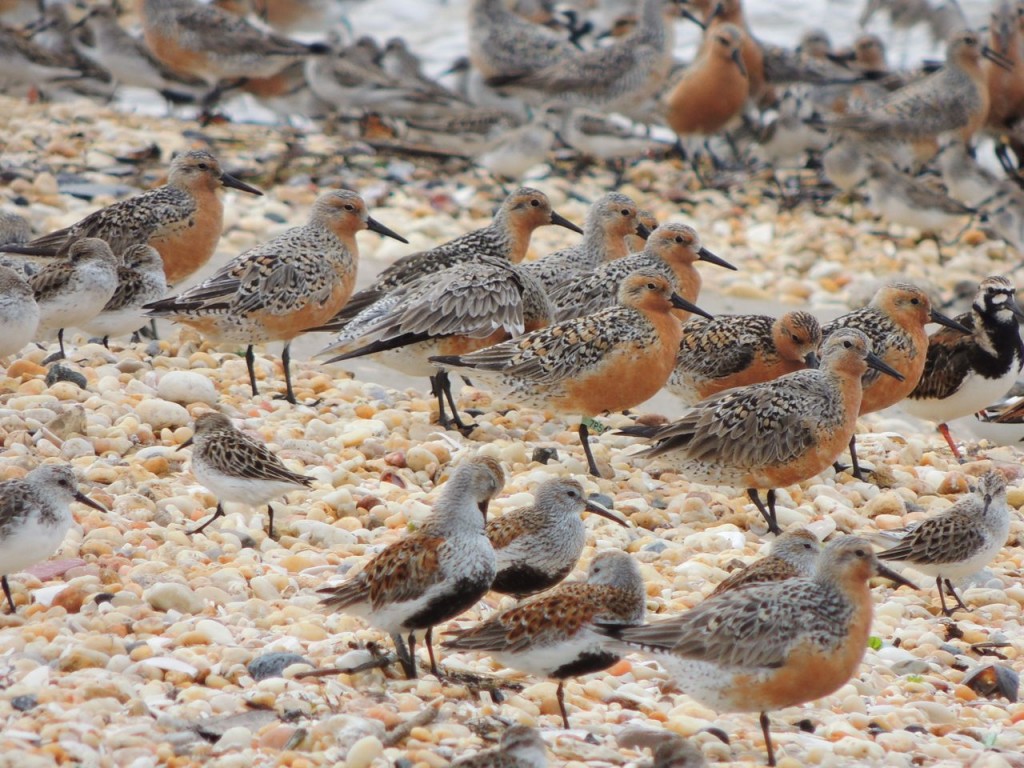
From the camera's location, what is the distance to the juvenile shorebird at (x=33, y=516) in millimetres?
5715

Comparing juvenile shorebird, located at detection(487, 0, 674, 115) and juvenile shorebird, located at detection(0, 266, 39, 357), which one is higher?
juvenile shorebird, located at detection(0, 266, 39, 357)

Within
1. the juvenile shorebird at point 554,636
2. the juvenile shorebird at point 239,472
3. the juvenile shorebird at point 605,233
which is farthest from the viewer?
the juvenile shorebird at point 605,233

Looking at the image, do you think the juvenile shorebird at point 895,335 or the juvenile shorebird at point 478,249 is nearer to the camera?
the juvenile shorebird at point 895,335

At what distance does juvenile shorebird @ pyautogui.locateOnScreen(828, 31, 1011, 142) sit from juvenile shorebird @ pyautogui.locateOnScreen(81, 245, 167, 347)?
30.4ft

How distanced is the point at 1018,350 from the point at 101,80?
41.2 ft

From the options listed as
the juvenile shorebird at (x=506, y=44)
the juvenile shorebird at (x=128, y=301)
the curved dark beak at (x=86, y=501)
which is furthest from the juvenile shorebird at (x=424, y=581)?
the juvenile shorebird at (x=506, y=44)

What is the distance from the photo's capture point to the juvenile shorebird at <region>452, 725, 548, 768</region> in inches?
185

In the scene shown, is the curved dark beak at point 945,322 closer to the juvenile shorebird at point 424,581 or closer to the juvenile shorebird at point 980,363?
the juvenile shorebird at point 980,363

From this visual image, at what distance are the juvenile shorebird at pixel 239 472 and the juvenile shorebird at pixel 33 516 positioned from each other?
2.44ft

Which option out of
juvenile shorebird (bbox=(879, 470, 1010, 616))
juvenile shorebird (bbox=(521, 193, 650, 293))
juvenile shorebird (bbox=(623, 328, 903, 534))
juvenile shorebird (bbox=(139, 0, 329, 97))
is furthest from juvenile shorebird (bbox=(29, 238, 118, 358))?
juvenile shorebird (bbox=(139, 0, 329, 97))

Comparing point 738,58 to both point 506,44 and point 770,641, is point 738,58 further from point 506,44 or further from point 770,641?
point 770,641

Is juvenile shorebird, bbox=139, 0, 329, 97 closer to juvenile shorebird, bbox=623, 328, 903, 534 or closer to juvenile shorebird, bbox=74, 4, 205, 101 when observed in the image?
juvenile shorebird, bbox=74, 4, 205, 101

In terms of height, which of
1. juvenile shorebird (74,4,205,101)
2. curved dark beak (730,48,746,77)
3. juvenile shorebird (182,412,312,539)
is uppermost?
juvenile shorebird (182,412,312,539)

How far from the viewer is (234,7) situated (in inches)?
884
